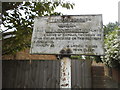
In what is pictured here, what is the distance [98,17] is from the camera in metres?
3.13

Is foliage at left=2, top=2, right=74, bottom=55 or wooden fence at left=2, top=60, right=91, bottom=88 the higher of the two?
foliage at left=2, top=2, right=74, bottom=55

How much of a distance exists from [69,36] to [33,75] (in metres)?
3.75

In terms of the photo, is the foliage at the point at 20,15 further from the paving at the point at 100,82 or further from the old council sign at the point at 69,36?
the paving at the point at 100,82

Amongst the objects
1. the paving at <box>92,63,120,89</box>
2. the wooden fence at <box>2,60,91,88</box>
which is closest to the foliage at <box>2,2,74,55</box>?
the wooden fence at <box>2,60,91,88</box>

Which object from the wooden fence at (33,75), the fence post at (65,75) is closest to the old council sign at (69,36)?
the fence post at (65,75)

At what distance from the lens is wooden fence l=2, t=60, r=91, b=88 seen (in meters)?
6.03

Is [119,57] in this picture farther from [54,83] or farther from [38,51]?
[38,51]

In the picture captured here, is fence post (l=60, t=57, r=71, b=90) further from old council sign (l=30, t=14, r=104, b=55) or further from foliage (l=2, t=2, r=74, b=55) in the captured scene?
foliage (l=2, t=2, r=74, b=55)

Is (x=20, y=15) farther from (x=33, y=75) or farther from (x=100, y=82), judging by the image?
(x=100, y=82)

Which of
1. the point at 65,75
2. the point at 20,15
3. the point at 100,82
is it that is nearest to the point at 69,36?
the point at 65,75

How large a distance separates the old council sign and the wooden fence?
334 cm

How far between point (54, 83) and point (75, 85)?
1011 mm

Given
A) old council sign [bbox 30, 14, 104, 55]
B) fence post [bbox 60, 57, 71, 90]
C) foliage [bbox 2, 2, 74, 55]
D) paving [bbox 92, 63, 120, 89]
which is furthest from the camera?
paving [bbox 92, 63, 120, 89]

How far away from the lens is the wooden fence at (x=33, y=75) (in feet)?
19.8
